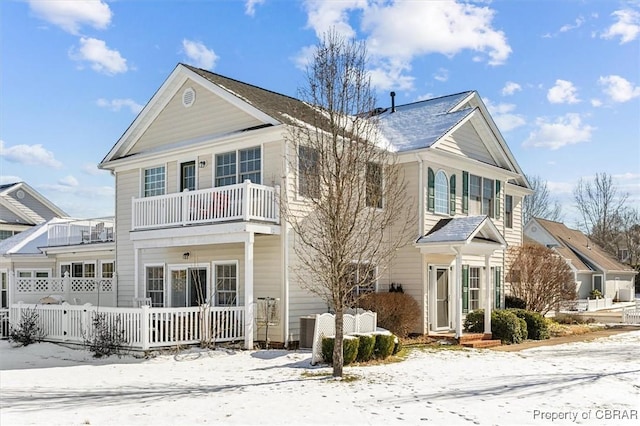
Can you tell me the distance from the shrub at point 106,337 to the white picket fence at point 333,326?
4.87 metres

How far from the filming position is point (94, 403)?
984 centimetres

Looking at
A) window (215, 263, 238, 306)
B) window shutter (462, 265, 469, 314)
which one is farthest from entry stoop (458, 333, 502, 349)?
window (215, 263, 238, 306)

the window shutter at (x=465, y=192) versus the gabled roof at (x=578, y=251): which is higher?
the window shutter at (x=465, y=192)

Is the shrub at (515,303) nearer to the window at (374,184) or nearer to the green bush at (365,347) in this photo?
the green bush at (365,347)

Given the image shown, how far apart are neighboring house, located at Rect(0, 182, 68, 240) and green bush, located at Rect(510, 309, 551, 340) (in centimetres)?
2767

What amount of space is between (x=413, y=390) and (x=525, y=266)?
15.0 m

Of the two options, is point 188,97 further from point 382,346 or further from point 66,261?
point 382,346

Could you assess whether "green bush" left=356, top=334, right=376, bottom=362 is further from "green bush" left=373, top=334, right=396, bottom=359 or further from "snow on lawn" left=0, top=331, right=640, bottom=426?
"snow on lawn" left=0, top=331, right=640, bottom=426

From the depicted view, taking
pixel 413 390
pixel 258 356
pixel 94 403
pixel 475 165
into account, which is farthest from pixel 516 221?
pixel 94 403

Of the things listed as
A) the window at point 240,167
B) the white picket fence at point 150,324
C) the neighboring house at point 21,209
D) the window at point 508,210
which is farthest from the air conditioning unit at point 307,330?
the neighboring house at point 21,209

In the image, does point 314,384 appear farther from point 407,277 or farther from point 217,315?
point 407,277

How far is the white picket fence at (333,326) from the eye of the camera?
13.8m

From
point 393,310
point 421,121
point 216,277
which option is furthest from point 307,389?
point 421,121

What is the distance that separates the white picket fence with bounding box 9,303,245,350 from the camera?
15.4 meters
